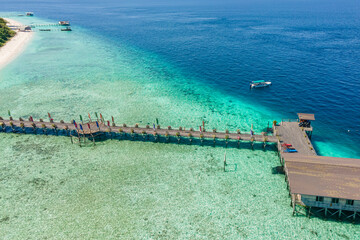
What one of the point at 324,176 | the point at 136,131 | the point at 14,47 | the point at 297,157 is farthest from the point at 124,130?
the point at 14,47

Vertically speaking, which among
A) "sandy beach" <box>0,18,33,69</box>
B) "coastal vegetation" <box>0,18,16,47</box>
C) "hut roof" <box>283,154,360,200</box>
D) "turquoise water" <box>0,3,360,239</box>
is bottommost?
"turquoise water" <box>0,3,360,239</box>

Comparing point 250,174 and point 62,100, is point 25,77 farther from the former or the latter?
point 250,174

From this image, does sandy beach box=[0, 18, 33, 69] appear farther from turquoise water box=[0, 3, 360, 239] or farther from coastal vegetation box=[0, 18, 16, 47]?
turquoise water box=[0, 3, 360, 239]

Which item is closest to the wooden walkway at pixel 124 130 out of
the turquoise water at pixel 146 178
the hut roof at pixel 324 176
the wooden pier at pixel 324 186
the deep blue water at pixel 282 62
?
the turquoise water at pixel 146 178

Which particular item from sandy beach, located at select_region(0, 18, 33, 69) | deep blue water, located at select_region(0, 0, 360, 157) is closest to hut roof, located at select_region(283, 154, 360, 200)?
deep blue water, located at select_region(0, 0, 360, 157)

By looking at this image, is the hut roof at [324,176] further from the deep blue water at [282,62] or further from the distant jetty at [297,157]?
the deep blue water at [282,62]

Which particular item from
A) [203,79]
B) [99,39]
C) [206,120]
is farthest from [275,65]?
[99,39]
